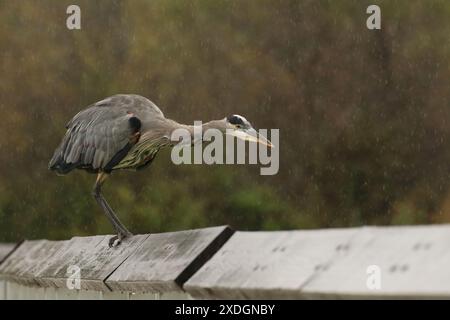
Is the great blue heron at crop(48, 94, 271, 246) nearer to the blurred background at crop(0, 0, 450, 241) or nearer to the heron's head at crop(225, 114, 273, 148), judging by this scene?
the heron's head at crop(225, 114, 273, 148)

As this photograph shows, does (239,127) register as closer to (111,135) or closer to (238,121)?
(238,121)

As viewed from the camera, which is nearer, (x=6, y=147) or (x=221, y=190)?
(x=6, y=147)

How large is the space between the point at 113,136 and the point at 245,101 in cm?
1695

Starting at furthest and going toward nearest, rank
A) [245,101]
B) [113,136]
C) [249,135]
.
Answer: [245,101], [249,135], [113,136]

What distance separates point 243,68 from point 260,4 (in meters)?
1.79

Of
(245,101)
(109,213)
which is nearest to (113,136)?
(109,213)

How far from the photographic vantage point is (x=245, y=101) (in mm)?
24297

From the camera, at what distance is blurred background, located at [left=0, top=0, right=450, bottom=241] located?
22297 millimetres

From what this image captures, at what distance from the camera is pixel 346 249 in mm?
2641

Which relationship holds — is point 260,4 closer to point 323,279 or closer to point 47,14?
point 47,14

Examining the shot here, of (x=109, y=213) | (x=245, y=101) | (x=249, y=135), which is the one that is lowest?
(x=245, y=101)

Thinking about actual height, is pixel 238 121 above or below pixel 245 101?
above
